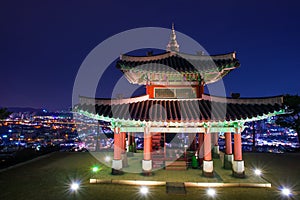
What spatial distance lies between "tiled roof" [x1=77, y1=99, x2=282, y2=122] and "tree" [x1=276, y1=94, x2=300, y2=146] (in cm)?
1577

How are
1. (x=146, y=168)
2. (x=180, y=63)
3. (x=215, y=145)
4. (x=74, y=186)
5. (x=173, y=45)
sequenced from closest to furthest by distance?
(x=74, y=186) → (x=146, y=168) → (x=180, y=63) → (x=173, y=45) → (x=215, y=145)

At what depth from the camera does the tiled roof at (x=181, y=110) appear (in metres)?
11.5

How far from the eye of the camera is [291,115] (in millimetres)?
25547

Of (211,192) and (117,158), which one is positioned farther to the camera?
(117,158)

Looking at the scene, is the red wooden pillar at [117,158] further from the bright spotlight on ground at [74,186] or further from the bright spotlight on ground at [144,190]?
the bright spotlight on ground at [144,190]

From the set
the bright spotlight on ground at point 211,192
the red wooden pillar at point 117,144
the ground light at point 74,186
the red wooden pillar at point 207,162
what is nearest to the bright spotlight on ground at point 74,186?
the ground light at point 74,186

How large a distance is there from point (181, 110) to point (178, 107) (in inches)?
23.1

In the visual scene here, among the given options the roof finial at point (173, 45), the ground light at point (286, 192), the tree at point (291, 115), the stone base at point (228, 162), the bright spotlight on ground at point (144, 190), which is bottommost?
the ground light at point (286, 192)

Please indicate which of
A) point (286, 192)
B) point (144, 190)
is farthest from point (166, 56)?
point (286, 192)

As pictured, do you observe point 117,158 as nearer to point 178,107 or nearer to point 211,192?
point 178,107

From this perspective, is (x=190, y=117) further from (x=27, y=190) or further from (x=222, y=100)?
(x=27, y=190)

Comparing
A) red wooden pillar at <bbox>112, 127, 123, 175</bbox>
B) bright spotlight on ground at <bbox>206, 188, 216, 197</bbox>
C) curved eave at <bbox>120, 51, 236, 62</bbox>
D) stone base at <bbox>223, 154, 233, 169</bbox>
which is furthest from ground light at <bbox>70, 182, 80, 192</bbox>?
stone base at <bbox>223, 154, 233, 169</bbox>

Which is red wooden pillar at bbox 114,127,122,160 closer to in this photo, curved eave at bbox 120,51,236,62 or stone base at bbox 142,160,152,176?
stone base at bbox 142,160,152,176

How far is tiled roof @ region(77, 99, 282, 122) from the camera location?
37.9 ft
